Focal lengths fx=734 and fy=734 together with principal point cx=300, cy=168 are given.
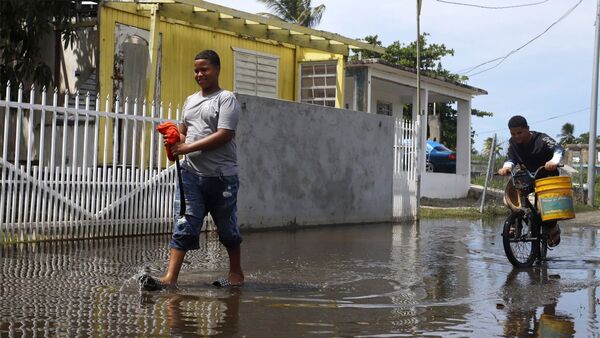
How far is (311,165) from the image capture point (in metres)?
12.9

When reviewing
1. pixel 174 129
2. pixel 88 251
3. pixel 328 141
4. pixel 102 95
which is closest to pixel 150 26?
pixel 102 95

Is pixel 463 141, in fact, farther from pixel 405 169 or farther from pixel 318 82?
pixel 405 169

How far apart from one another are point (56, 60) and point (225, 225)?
31.7 feet

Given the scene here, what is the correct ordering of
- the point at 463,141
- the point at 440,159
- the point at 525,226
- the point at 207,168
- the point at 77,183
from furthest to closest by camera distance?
the point at 463,141 → the point at 440,159 → the point at 77,183 → the point at 525,226 → the point at 207,168

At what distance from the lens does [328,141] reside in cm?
1330

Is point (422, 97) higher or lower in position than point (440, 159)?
higher

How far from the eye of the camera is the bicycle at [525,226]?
26.0 ft

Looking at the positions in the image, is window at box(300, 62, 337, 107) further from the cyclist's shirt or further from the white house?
the cyclist's shirt

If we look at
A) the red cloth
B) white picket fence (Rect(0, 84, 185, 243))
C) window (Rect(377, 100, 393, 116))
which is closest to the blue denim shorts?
the red cloth

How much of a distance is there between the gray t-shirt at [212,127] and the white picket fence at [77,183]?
11.1 ft

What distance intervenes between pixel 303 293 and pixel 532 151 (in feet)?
11.6

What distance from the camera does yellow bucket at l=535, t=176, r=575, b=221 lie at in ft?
25.6

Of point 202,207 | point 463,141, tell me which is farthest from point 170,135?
point 463,141

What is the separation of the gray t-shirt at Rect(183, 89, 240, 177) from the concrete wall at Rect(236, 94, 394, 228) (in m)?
5.42
